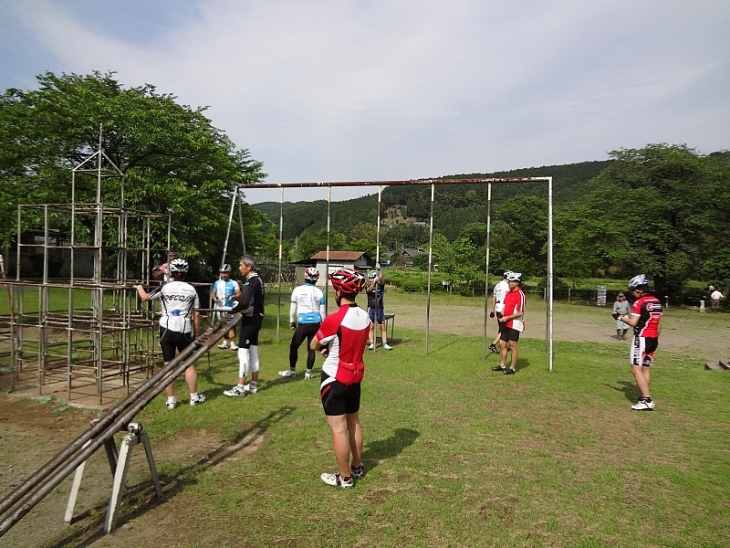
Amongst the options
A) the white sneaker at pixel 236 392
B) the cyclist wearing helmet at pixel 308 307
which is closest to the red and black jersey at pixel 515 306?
the cyclist wearing helmet at pixel 308 307

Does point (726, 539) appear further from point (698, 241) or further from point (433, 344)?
point (698, 241)

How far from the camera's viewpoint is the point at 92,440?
3590 millimetres

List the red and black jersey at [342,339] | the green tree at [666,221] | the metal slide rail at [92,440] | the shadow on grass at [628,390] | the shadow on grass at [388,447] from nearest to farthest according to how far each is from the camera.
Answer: the metal slide rail at [92,440] → the red and black jersey at [342,339] → the shadow on grass at [388,447] → the shadow on grass at [628,390] → the green tree at [666,221]

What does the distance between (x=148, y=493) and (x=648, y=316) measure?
7156 mm

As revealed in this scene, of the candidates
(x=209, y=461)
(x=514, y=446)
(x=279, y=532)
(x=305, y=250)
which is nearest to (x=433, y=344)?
(x=514, y=446)

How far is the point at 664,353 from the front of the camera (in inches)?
541

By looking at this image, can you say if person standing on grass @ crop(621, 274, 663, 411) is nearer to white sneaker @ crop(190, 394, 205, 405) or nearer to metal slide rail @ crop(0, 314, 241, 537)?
metal slide rail @ crop(0, 314, 241, 537)

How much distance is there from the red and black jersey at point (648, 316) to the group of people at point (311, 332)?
429 cm

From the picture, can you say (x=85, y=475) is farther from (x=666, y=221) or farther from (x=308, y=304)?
(x=666, y=221)

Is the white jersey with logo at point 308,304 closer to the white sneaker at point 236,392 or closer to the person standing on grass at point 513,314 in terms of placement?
the white sneaker at point 236,392

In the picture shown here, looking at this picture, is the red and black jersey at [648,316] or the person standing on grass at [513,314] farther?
the person standing on grass at [513,314]

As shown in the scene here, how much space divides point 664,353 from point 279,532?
13705 mm

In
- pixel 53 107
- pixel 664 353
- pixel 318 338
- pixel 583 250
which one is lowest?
pixel 664 353

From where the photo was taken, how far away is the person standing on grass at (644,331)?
728cm
